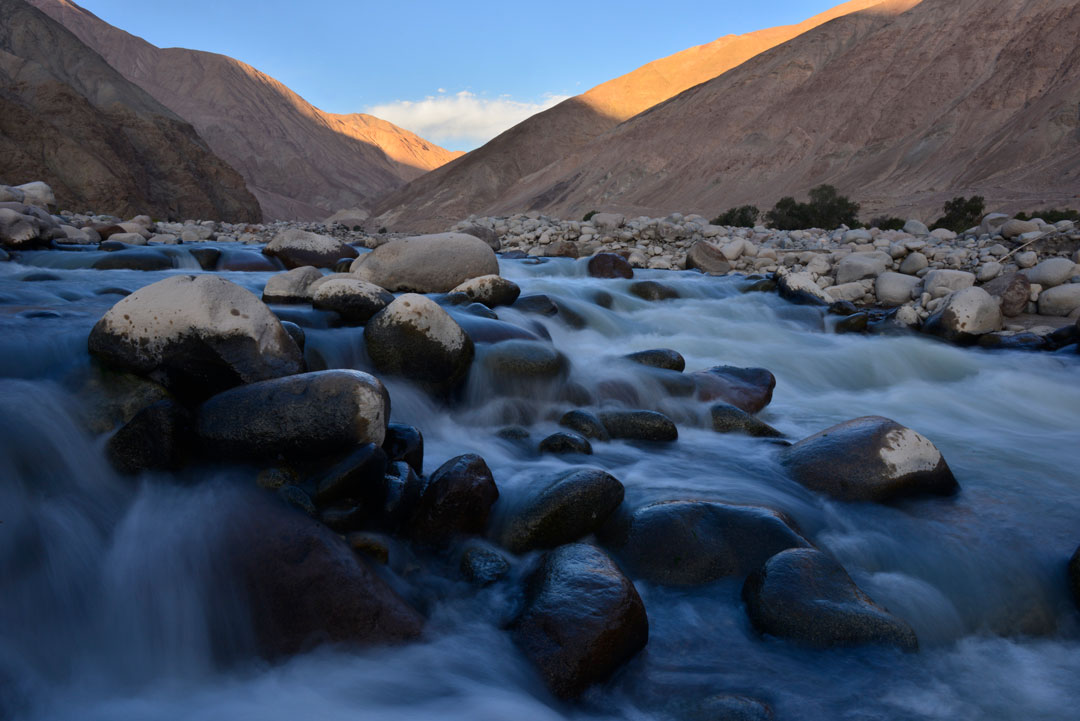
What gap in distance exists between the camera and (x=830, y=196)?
81.4 feet

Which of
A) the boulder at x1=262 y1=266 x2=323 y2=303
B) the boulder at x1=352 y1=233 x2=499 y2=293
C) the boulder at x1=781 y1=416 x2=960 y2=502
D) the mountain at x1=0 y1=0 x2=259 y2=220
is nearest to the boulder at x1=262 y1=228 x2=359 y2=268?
the boulder at x1=352 y1=233 x2=499 y2=293

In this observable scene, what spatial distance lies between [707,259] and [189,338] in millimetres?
11239

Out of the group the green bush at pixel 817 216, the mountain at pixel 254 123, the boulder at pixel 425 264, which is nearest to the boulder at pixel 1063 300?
the boulder at pixel 425 264

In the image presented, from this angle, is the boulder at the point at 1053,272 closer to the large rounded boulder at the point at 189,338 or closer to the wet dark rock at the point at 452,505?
the wet dark rock at the point at 452,505

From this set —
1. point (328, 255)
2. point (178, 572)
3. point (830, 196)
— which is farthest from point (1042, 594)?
point (830, 196)

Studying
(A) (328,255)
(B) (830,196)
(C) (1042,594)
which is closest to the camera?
(C) (1042,594)

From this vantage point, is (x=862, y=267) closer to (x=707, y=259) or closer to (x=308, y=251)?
(x=707, y=259)

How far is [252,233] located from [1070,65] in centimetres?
3687

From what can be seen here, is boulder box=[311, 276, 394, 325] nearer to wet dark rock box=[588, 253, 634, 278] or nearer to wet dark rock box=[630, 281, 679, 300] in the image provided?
wet dark rock box=[630, 281, 679, 300]

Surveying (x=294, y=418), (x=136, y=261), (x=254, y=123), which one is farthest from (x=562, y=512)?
(x=254, y=123)

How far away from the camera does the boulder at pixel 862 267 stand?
35.3ft

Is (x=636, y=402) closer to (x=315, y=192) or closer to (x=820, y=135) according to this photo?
(x=820, y=135)

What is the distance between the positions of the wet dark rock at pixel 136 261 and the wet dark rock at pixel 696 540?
793 centimetres

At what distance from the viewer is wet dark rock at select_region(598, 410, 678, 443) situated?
4.50m
